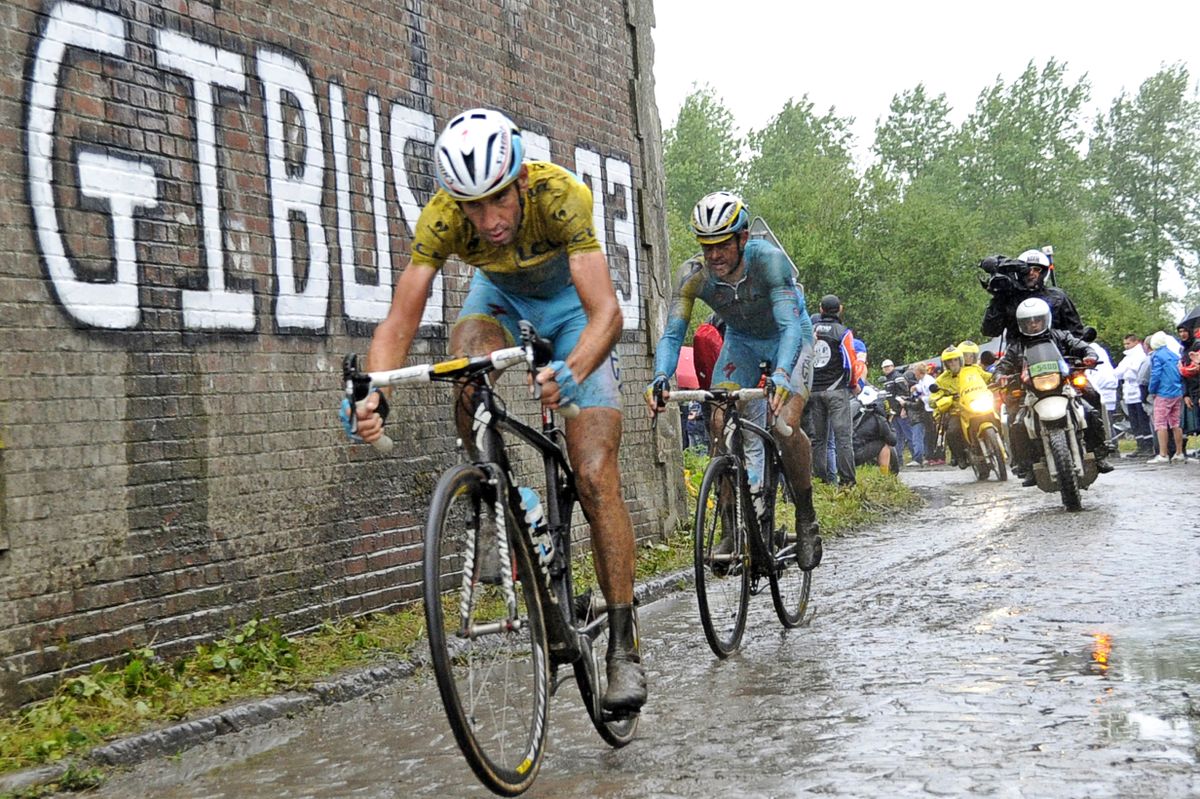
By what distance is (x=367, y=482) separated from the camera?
8.78 metres

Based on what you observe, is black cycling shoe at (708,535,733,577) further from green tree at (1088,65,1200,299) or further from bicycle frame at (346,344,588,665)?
green tree at (1088,65,1200,299)

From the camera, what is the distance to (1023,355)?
13.7m

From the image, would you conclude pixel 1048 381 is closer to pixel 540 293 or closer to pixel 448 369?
pixel 540 293

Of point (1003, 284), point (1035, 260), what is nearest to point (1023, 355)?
point (1003, 284)

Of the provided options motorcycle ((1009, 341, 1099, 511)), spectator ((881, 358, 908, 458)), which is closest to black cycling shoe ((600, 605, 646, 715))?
motorcycle ((1009, 341, 1099, 511))

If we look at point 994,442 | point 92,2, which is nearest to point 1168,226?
point 994,442

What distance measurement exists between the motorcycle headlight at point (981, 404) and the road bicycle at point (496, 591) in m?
15.8

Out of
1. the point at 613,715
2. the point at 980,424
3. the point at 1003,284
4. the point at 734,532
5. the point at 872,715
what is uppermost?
the point at 1003,284

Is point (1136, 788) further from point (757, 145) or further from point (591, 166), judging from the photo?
point (757, 145)

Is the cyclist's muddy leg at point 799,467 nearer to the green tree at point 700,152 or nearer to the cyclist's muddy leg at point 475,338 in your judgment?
the cyclist's muddy leg at point 475,338

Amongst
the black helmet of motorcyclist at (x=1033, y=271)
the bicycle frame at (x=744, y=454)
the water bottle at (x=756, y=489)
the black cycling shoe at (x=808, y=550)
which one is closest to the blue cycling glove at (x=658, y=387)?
the bicycle frame at (x=744, y=454)

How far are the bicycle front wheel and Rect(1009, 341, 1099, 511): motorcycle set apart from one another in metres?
9.07

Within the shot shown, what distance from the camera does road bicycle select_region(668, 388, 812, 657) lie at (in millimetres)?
7145

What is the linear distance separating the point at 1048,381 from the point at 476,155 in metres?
9.18
